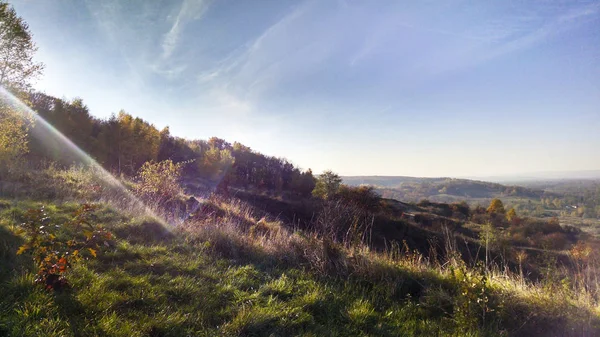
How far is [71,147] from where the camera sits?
29141 millimetres

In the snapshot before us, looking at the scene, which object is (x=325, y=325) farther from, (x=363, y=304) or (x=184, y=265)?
(x=184, y=265)

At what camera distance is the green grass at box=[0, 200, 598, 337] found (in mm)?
2533

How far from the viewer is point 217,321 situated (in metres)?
2.86

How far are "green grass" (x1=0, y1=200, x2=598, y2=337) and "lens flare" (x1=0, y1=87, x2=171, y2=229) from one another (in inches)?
107

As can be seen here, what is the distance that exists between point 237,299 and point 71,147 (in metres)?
36.2

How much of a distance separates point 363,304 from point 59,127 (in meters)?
39.5

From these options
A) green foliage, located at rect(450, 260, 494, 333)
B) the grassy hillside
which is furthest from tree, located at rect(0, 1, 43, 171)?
green foliage, located at rect(450, 260, 494, 333)

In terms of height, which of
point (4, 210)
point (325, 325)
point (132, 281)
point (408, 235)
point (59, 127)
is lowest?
point (408, 235)

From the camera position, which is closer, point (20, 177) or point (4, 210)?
point (4, 210)

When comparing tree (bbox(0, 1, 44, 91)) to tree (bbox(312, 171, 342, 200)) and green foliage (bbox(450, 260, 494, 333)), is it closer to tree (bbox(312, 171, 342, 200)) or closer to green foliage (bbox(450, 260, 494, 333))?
green foliage (bbox(450, 260, 494, 333))

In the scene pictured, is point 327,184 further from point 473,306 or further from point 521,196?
point 521,196

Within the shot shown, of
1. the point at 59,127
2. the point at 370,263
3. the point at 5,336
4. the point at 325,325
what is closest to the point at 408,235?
the point at 370,263

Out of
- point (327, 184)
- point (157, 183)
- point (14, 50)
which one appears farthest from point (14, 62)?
point (327, 184)

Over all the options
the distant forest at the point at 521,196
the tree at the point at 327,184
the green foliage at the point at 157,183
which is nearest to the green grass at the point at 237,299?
the green foliage at the point at 157,183
